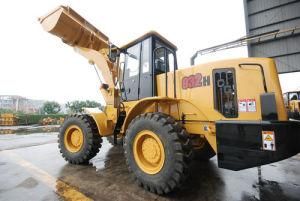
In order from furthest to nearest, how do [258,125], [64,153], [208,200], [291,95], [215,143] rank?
[291,95]
[64,153]
[215,143]
[208,200]
[258,125]

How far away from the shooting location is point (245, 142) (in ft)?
8.09

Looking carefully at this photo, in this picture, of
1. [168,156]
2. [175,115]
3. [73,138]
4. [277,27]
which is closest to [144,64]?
[175,115]

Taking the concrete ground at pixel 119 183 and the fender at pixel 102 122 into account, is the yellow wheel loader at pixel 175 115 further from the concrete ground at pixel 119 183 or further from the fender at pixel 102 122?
the concrete ground at pixel 119 183

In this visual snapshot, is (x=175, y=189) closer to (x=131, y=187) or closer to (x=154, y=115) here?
(x=131, y=187)

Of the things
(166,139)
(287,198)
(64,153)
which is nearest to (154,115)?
(166,139)

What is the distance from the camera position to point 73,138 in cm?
461

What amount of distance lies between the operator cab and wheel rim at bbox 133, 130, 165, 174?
94 centimetres

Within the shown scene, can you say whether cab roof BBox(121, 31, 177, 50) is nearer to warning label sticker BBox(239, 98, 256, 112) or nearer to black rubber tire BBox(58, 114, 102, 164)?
black rubber tire BBox(58, 114, 102, 164)

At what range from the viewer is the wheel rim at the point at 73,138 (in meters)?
4.50

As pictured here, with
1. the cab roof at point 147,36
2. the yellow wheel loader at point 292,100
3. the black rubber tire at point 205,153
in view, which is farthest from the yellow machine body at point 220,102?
the yellow wheel loader at point 292,100

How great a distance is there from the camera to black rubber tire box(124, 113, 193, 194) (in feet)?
8.52

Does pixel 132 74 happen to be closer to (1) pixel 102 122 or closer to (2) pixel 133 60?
(2) pixel 133 60

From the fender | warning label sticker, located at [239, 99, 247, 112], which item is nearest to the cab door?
the fender

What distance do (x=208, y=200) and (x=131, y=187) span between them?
1.16 meters
